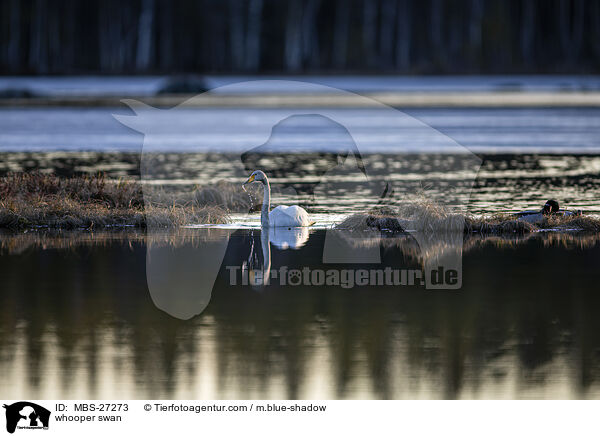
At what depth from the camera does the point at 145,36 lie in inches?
2862

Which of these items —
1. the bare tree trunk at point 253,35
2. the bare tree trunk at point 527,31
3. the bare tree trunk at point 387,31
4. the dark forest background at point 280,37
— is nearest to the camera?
the bare tree trunk at point 253,35

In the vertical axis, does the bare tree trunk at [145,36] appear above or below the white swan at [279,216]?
above

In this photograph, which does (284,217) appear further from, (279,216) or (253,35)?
(253,35)

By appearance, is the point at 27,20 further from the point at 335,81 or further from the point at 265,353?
the point at 265,353

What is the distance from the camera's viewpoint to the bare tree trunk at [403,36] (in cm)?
7225

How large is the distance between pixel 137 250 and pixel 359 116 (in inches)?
1110

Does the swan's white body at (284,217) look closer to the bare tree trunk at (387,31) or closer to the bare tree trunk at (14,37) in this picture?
the bare tree trunk at (14,37)

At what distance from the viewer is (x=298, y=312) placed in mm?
9602

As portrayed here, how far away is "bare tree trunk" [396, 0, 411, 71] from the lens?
237ft

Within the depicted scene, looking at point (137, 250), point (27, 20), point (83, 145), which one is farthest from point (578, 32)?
point (137, 250)

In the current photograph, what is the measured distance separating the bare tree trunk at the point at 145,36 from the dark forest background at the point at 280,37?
6cm

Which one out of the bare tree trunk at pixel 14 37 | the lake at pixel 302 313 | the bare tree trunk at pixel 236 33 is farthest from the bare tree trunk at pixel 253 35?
the lake at pixel 302 313

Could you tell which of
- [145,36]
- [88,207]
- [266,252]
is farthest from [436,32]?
[266,252]

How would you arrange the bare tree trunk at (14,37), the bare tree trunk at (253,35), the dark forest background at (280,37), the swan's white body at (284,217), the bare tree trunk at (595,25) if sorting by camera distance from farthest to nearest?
the bare tree trunk at (595,25), the dark forest background at (280,37), the bare tree trunk at (253,35), the bare tree trunk at (14,37), the swan's white body at (284,217)
